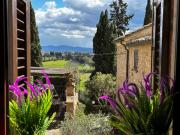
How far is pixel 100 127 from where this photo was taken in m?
3.45

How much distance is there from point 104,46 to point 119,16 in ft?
5.56

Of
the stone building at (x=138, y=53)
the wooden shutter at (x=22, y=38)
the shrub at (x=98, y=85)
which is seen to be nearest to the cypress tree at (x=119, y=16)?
the shrub at (x=98, y=85)

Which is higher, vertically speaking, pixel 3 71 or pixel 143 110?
pixel 3 71

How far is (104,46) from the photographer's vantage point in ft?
41.9

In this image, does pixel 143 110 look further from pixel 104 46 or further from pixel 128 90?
pixel 104 46

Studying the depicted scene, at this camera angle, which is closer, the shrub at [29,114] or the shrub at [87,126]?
the shrub at [29,114]

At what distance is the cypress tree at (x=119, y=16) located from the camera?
43.6 feet

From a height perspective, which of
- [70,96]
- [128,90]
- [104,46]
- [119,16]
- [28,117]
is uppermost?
[119,16]

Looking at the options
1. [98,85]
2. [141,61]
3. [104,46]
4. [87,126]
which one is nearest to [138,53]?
[141,61]

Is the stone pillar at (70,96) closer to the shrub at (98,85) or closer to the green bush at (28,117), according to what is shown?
the shrub at (98,85)

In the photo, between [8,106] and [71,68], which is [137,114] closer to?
[8,106]

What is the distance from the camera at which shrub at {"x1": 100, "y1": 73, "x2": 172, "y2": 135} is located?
5.53 feet

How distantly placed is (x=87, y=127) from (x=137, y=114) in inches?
77.5

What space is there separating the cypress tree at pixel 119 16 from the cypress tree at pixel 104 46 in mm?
872
